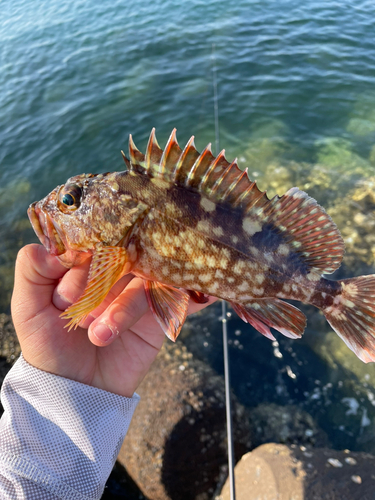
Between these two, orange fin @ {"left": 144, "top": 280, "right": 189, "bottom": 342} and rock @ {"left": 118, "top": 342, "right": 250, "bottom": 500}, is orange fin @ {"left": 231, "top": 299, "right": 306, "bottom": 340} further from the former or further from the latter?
rock @ {"left": 118, "top": 342, "right": 250, "bottom": 500}

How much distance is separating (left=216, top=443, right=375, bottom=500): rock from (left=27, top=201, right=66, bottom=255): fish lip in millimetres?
3588

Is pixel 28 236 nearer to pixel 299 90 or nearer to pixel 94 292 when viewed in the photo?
pixel 94 292

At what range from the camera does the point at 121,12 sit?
63.6ft

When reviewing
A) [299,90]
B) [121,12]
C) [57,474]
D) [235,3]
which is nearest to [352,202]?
[299,90]

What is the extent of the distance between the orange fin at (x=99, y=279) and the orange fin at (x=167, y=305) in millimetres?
327

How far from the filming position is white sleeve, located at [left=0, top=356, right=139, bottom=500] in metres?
2.64

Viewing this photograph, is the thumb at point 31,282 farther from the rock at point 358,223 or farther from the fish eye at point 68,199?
the rock at point 358,223

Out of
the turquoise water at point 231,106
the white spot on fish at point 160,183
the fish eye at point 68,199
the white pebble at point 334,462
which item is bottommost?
the white pebble at point 334,462

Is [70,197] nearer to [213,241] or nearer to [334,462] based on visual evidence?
[213,241]

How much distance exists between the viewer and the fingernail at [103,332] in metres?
2.59

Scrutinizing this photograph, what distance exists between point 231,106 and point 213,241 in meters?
10.0

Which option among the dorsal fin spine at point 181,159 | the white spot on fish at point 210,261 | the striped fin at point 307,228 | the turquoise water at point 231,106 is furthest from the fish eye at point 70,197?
the turquoise water at point 231,106

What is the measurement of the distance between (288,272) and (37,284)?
85.3 inches

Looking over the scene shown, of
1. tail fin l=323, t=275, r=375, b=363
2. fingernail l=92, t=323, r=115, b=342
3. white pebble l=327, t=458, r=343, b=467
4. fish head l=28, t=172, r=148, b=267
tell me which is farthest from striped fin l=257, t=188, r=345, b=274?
white pebble l=327, t=458, r=343, b=467
